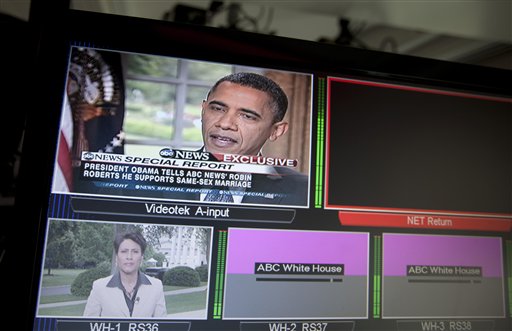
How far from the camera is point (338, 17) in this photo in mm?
961

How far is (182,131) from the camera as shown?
21.4 inches

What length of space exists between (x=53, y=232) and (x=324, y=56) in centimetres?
44

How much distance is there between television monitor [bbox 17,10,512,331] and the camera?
1.66ft

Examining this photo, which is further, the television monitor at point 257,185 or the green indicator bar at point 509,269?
the green indicator bar at point 509,269

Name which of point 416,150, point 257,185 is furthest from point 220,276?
point 416,150

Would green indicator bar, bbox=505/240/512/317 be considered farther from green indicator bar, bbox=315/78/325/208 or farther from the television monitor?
green indicator bar, bbox=315/78/325/208

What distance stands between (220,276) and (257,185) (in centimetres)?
14

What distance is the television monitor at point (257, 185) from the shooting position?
1.66 ft

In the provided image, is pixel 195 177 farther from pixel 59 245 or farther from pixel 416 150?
pixel 416 150

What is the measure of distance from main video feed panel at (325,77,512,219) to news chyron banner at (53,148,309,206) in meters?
0.07

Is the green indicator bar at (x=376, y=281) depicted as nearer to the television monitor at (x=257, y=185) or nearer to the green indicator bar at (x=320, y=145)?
the television monitor at (x=257, y=185)

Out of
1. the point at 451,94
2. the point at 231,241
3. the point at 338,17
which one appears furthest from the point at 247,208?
the point at 338,17

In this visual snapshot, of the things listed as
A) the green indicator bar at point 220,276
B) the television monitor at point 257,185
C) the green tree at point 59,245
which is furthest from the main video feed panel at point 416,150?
the green tree at point 59,245

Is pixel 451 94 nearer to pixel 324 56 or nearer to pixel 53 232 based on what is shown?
pixel 324 56
